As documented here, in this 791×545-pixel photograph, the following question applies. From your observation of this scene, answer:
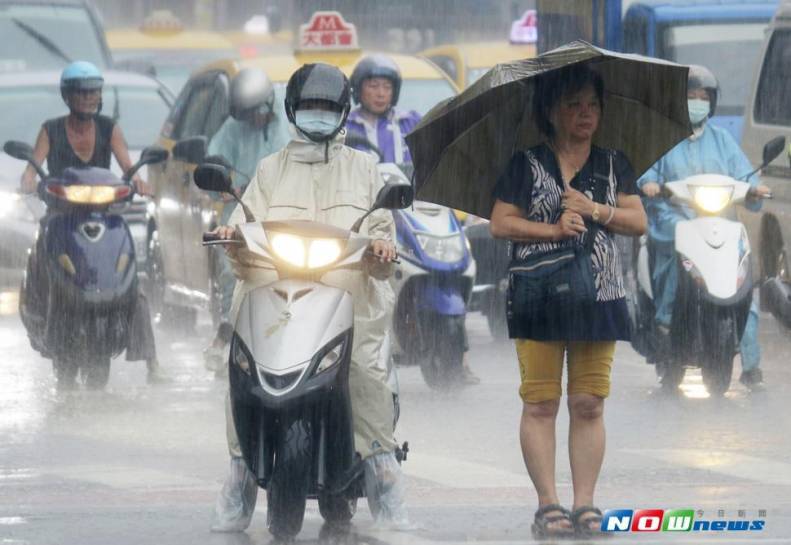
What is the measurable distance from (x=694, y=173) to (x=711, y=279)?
0.72 m

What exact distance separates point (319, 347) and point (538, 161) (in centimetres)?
106

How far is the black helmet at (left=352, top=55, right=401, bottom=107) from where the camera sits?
12.2 metres

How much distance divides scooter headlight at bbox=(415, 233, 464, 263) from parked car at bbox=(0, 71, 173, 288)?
4062 millimetres

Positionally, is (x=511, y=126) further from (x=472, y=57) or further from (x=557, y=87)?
(x=472, y=57)

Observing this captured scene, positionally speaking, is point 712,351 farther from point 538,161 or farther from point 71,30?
point 71,30

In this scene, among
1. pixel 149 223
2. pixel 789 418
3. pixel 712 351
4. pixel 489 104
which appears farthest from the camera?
pixel 149 223

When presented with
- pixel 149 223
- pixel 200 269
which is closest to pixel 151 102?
pixel 149 223

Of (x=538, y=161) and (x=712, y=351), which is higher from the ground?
(x=538, y=161)

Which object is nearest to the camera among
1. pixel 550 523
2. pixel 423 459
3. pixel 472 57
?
pixel 550 523

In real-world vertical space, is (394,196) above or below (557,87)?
below

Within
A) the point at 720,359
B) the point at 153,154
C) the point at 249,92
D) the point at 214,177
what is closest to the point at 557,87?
the point at 214,177

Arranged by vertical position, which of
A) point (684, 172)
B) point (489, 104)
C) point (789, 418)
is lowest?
point (789, 418)

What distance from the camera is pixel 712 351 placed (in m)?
11.7

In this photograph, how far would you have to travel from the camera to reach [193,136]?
14.1 meters
